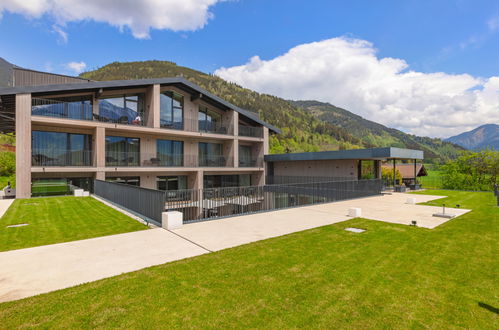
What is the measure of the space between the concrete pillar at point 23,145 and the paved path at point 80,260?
12351 millimetres

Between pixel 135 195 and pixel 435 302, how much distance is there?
11579 mm

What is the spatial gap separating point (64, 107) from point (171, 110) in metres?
8.35

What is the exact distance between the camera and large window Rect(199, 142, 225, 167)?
26355 millimetres

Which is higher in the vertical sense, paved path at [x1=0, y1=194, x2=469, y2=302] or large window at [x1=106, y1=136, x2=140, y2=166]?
large window at [x1=106, y1=136, x2=140, y2=166]

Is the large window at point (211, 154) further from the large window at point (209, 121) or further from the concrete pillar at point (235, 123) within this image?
the concrete pillar at point (235, 123)

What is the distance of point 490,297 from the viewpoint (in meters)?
4.71

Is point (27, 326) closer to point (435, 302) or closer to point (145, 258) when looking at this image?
point (145, 258)

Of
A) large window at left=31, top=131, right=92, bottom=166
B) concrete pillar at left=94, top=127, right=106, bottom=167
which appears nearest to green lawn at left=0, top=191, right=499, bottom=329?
concrete pillar at left=94, top=127, right=106, bottom=167

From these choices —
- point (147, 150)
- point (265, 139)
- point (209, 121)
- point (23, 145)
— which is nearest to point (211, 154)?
point (209, 121)

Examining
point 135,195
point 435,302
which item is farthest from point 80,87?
point 435,302

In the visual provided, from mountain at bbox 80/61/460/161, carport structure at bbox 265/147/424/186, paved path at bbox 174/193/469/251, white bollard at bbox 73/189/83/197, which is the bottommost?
paved path at bbox 174/193/469/251

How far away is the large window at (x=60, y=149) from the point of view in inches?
693

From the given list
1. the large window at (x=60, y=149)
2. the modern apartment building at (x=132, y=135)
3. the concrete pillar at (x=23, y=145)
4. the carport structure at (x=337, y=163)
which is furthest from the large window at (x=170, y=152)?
the carport structure at (x=337, y=163)

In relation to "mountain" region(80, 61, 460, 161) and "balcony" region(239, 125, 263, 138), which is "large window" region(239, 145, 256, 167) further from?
"mountain" region(80, 61, 460, 161)
